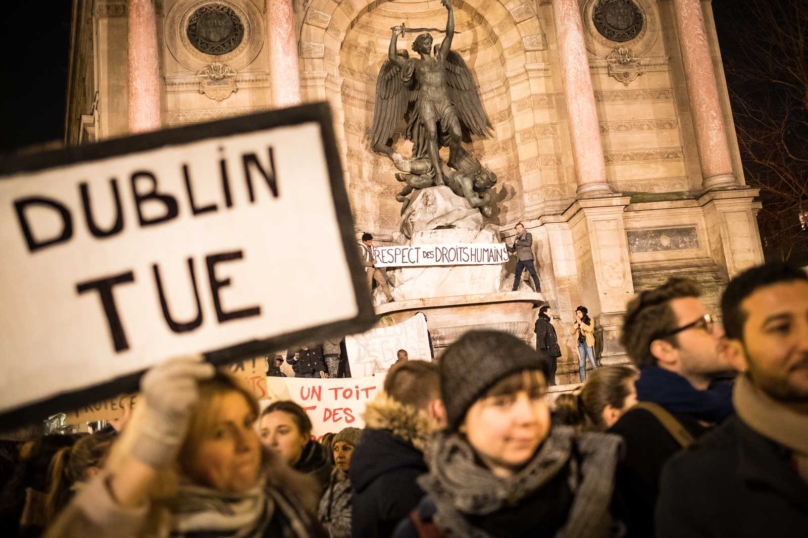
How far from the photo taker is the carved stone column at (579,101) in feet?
46.3

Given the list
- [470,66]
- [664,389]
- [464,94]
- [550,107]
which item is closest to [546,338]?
[550,107]

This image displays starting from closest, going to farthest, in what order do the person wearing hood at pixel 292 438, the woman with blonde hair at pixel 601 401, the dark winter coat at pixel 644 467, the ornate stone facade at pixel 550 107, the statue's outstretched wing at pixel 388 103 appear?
the dark winter coat at pixel 644 467, the woman with blonde hair at pixel 601 401, the person wearing hood at pixel 292 438, the ornate stone facade at pixel 550 107, the statue's outstretched wing at pixel 388 103

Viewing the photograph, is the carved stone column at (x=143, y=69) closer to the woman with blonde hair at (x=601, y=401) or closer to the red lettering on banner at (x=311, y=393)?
the red lettering on banner at (x=311, y=393)

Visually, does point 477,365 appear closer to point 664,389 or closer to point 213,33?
point 664,389

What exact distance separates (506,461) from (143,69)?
1332cm

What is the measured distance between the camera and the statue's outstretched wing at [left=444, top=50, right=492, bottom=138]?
50.7ft

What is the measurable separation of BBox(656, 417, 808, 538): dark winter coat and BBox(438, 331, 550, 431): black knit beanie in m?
0.42

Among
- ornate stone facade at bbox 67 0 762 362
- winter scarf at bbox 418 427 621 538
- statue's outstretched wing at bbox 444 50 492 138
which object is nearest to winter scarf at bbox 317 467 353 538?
winter scarf at bbox 418 427 621 538

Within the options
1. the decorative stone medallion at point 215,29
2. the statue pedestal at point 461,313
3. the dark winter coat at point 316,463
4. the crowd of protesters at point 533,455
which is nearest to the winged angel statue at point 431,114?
the statue pedestal at point 461,313

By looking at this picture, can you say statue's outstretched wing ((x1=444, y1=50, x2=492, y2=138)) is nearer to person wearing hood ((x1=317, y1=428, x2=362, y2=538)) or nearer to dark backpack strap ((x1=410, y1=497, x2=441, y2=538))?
person wearing hood ((x1=317, y1=428, x2=362, y2=538))

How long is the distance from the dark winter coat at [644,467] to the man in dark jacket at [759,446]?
1.13 ft

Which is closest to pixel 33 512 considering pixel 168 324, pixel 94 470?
pixel 94 470

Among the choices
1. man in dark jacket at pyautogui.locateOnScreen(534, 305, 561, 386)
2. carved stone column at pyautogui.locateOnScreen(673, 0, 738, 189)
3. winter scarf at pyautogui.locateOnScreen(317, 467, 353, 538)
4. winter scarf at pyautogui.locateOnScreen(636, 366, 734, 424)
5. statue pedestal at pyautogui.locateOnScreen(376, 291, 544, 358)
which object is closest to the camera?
winter scarf at pyautogui.locateOnScreen(636, 366, 734, 424)

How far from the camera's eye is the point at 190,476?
5.58 feet
